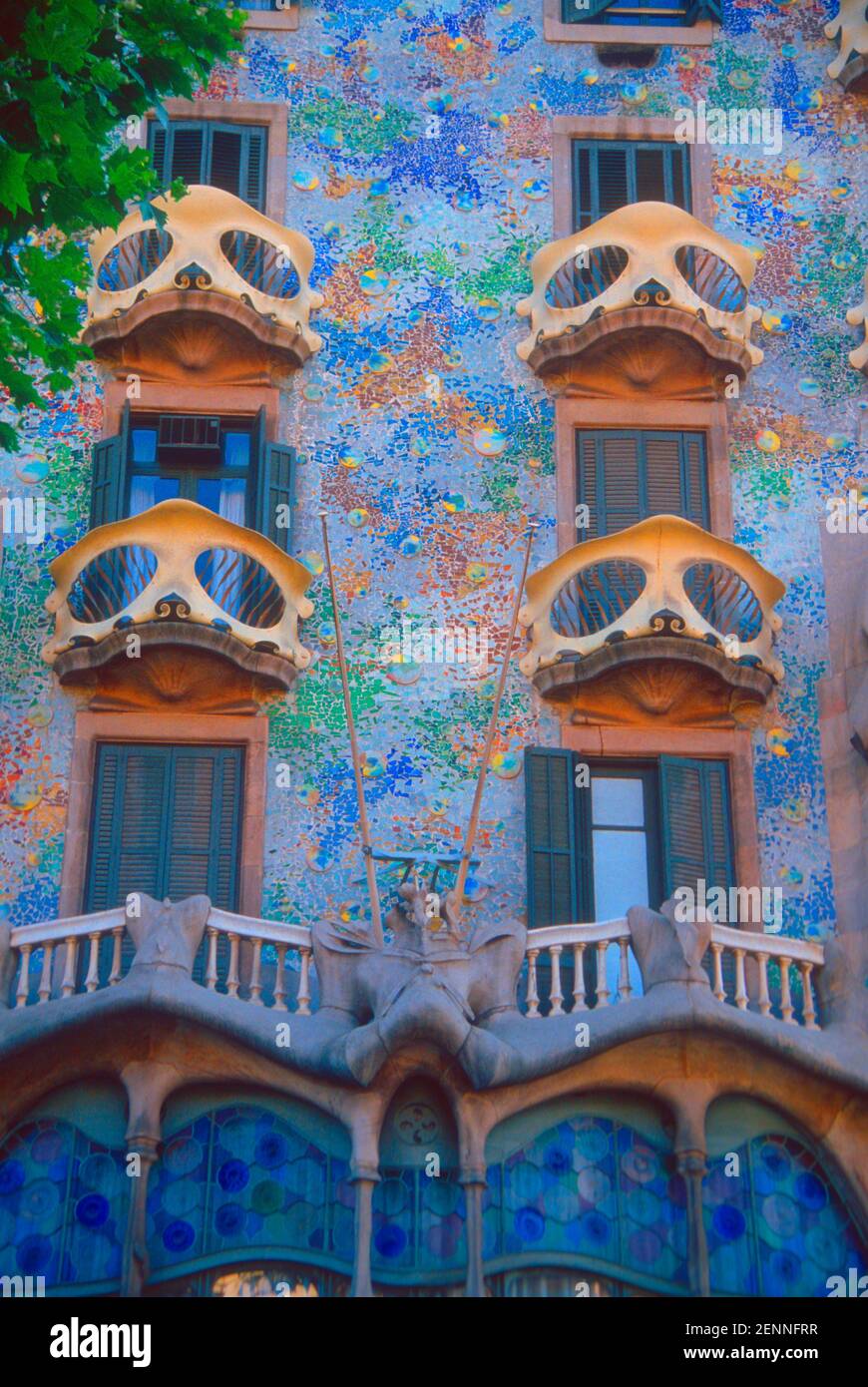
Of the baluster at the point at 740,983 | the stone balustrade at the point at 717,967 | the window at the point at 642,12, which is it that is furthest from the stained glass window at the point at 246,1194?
the window at the point at 642,12

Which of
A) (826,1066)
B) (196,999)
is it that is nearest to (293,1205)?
(196,999)

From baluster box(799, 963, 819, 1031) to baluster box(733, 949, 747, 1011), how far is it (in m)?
0.45

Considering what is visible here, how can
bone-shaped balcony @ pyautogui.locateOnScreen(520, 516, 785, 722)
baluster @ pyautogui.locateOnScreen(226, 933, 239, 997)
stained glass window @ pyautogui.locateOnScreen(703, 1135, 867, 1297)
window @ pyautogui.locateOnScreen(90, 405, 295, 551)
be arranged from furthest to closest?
window @ pyautogui.locateOnScreen(90, 405, 295, 551)
bone-shaped balcony @ pyautogui.locateOnScreen(520, 516, 785, 722)
baluster @ pyautogui.locateOnScreen(226, 933, 239, 997)
stained glass window @ pyautogui.locateOnScreen(703, 1135, 867, 1297)

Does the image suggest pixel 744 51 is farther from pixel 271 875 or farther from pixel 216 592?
pixel 271 875

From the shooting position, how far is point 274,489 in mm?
21484

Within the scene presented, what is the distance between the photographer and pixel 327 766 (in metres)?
20.4

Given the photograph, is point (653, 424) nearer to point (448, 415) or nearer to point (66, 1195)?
point (448, 415)

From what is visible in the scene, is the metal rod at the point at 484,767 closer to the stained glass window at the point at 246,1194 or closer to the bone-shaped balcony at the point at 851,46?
the stained glass window at the point at 246,1194

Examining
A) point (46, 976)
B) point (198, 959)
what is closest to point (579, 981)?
point (198, 959)

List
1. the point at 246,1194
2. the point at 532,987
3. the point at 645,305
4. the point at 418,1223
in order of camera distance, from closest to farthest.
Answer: the point at 418,1223
the point at 246,1194
the point at 532,987
the point at 645,305

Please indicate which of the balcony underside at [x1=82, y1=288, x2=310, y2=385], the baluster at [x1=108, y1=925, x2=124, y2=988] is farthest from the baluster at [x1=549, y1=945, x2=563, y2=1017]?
the balcony underside at [x1=82, y1=288, x2=310, y2=385]

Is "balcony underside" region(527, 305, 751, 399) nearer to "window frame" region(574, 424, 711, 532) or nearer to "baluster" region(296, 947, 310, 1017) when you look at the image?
"window frame" region(574, 424, 711, 532)

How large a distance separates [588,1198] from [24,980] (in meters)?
4.36

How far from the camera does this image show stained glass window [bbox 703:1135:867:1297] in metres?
17.4
